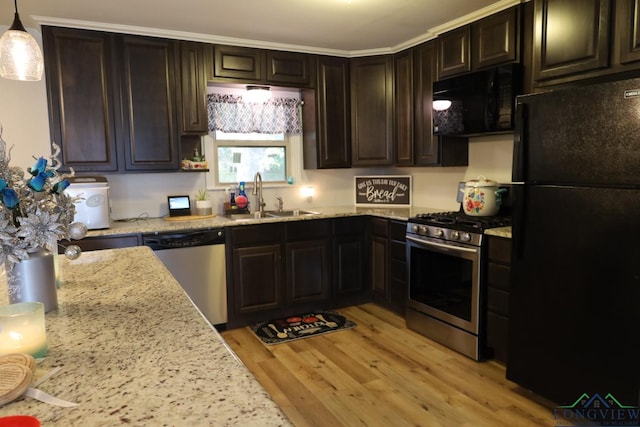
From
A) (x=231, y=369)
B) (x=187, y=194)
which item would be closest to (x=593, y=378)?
(x=231, y=369)

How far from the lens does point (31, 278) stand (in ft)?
3.87

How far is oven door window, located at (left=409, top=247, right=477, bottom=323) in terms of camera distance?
9.36 ft

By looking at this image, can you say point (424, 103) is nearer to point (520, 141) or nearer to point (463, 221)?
point (463, 221)

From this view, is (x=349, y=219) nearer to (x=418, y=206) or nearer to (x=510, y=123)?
(x=418, y=206)

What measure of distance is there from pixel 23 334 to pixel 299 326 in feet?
8.84

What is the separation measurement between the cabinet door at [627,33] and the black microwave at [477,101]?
767 millimetres

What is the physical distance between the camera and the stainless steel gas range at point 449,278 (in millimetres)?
2773

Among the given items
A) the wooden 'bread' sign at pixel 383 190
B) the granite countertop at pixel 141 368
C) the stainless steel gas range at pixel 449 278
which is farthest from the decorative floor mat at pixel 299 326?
the granite countertop at pixel 141 368

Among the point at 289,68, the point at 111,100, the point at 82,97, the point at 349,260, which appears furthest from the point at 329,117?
the point at 82,97

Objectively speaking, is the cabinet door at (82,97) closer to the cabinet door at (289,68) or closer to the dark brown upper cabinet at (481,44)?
the cabinet door at (289,68)

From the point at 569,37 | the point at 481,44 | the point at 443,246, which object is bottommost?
the point at 443,246

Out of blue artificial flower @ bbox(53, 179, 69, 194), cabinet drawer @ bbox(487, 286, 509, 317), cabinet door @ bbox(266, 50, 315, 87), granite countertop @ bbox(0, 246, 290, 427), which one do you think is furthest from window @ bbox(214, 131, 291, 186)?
blue artificial flower @ bbox(53, 179, 69, 194)

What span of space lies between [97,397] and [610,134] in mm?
2120

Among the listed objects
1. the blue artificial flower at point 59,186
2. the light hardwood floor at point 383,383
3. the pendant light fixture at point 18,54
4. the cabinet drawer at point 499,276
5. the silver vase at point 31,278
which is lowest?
the light hardwood floor at point 383,383
